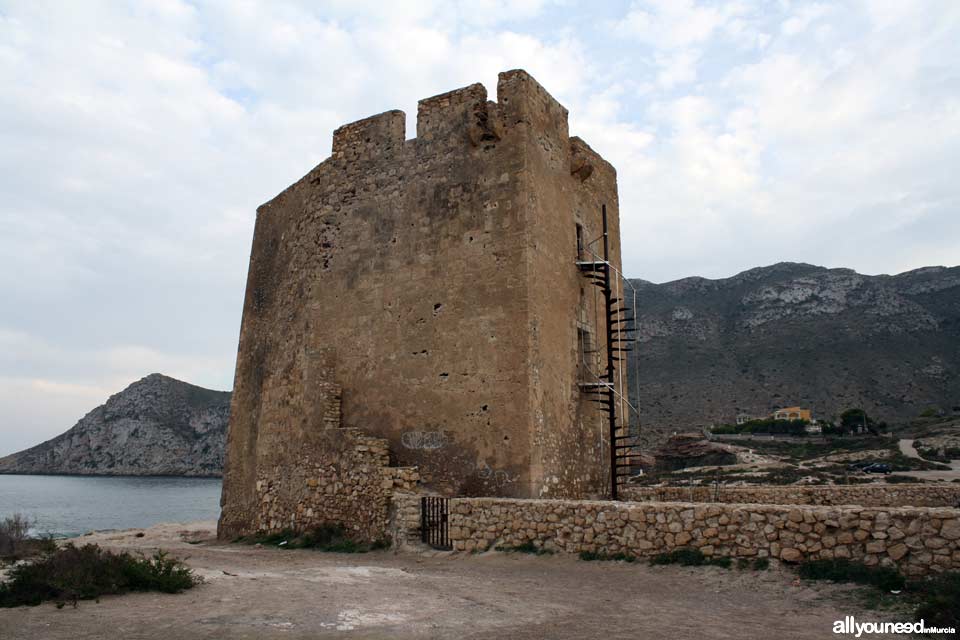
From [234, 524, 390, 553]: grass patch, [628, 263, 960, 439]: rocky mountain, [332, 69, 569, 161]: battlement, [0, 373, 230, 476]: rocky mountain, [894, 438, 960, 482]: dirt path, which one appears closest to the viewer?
[234, 524, 390, 553]: grass patch

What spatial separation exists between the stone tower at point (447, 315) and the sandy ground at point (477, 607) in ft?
12.1

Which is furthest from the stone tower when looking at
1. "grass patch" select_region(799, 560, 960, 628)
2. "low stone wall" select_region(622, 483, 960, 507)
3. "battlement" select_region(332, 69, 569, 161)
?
"grass patch" select_region(799, 560, 960, 628)

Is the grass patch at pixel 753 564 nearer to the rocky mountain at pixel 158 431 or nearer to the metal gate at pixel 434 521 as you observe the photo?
the metal gate at pixel 434 521

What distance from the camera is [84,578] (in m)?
6.86

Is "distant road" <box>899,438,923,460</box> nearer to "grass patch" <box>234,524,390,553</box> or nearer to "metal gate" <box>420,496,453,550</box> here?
"metal gate" <box>420,496,453,550</box>

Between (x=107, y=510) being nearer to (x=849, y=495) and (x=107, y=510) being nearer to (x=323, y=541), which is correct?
(x=323, y=541)

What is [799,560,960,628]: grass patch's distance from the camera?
549 cm

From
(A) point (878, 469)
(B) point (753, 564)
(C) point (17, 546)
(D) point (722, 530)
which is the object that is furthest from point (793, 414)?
(C) point (17, 546)

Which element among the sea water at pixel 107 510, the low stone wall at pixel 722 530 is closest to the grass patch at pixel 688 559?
the low stone wall at pixel 722 530

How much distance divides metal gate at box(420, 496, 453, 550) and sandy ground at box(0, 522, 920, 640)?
1.88 meters

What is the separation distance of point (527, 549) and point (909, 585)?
475 cm

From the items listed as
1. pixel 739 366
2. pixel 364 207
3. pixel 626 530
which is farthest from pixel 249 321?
pixel 739 366

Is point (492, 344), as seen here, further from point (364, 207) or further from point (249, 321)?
point (249, 321)

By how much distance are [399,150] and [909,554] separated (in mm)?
11609
